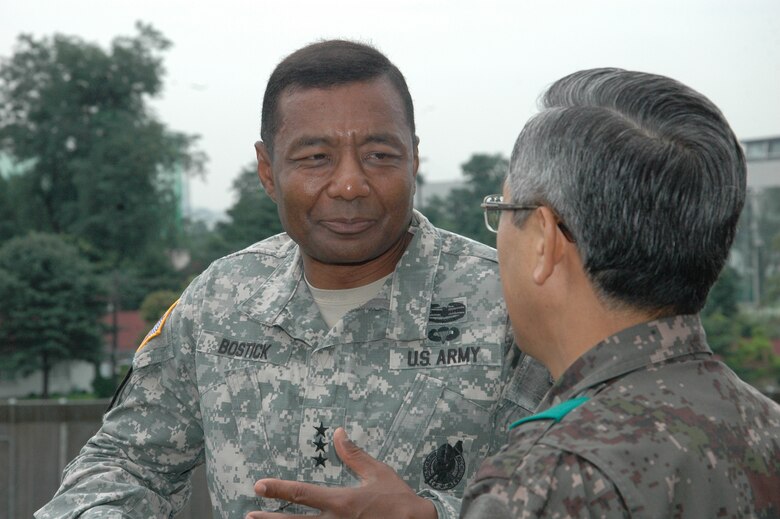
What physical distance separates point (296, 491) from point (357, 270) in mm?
771

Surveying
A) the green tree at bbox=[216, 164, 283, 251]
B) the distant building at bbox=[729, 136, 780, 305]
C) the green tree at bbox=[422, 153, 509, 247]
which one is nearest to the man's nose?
the green tree at bbox=[216, 164, 283, 251]

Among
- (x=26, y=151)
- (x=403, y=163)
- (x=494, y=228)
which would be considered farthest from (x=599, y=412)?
(x=26, y=151)

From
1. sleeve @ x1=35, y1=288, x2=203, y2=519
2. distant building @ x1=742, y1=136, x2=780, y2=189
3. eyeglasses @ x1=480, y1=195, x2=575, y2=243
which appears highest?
distant building @ x1=742, y1=136, x2=780, y2=189

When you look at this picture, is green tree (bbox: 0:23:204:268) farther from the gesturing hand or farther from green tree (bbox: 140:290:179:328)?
the gesturing hand

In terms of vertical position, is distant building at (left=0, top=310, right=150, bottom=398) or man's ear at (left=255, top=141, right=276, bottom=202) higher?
man's ear at (left=255, top=141, right=276, bottom=202)

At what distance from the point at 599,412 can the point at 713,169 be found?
1.31 ft

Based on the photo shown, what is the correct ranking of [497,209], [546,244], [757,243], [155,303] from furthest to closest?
[757,243] < [155,303] < [497,209] < [546,244]

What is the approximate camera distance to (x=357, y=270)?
2557 mm

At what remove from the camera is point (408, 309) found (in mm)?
2447

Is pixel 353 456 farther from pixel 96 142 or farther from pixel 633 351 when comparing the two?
pixel 96 142

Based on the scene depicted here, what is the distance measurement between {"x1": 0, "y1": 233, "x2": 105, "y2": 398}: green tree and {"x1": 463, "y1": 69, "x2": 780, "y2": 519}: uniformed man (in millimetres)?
45674

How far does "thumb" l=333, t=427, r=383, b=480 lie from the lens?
1.92 metres

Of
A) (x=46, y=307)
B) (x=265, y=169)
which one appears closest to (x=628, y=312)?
(x=265, y=169)

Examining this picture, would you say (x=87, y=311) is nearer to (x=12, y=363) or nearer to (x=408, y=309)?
(x=12, y=363)
